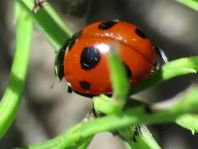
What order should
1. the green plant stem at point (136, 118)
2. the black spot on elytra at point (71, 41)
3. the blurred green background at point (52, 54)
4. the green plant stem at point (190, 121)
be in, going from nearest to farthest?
1. the green plant stem at point (136, 118)
2. the green plant stem at point (190, 121)
3. the black spot on elytra at point (71, 41)
4. the blurred green background at point (52, 54)

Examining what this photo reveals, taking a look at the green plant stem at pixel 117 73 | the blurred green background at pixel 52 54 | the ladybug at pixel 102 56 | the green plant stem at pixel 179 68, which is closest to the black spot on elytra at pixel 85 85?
the ladybug at pixel 102 56

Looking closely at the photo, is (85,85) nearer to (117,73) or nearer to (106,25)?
(106,25)

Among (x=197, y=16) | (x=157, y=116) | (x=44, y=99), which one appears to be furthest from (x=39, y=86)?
(x=157, y=116)

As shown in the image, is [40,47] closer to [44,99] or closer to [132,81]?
[44,99]

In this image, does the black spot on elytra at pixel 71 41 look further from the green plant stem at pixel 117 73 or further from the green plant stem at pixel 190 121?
the green plant stem at pixel 117 73

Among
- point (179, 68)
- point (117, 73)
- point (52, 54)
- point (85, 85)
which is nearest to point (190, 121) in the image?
point (179, 68)
